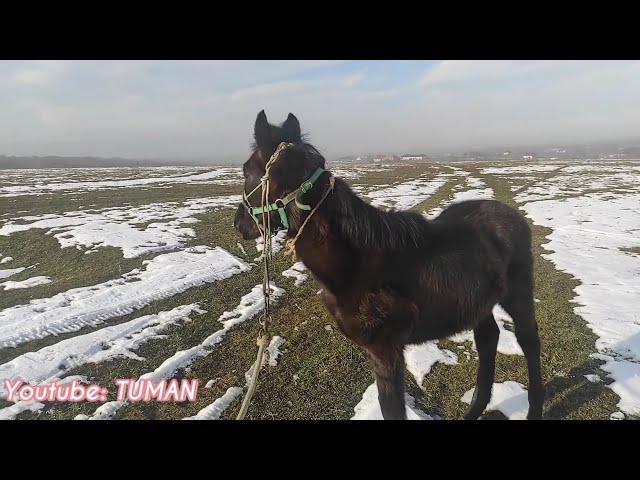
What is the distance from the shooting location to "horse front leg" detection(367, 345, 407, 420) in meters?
3.33

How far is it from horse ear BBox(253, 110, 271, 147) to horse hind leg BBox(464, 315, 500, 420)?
3.38 meters

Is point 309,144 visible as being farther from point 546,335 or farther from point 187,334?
point 546,335

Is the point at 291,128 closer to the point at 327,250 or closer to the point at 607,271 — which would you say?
the point at 327,250

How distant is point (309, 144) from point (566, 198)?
87.2ft

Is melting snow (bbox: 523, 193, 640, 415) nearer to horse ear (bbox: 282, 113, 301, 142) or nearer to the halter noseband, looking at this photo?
the halter noseband

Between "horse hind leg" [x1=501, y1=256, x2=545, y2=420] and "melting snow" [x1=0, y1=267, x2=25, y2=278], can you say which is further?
"melting snow" [x1=0, y1=267, x2=25, y2=278]

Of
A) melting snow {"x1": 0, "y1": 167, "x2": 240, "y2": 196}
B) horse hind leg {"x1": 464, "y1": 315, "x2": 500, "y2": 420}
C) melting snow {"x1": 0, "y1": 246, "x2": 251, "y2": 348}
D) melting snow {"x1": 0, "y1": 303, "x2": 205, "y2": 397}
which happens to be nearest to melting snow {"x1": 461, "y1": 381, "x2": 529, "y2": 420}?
horse hind leg {"x1": 464, "y1": 315, "x2": 500, "y2": 420}

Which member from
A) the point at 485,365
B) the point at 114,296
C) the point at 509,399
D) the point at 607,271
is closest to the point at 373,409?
the point at 485,365

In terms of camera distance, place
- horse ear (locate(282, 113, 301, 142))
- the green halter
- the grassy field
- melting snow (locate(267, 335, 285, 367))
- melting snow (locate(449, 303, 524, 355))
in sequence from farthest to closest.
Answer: melting snow (locate(449, 303, 524, 355))
melting snow (locate(267, 335, 285, 367))
the grassy field
horse ear (locate(282, 113, 301, 142))
the green halter

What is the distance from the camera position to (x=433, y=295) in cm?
347

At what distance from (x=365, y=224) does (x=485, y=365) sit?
2.66 m

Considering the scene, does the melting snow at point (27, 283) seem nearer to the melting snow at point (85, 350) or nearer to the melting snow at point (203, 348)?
the melting snow at point (85, 350)

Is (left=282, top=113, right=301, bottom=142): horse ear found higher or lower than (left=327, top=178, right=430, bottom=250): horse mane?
higher
